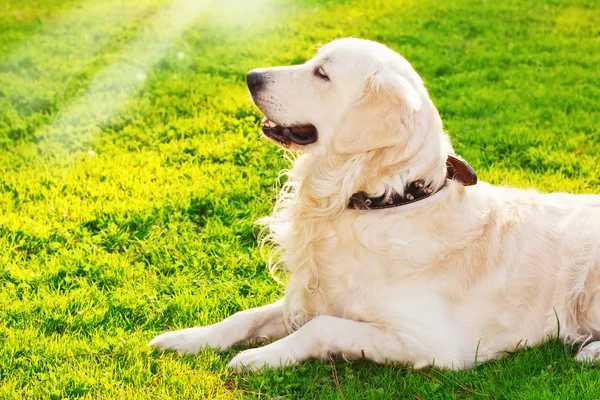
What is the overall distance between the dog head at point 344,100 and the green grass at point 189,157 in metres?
1.16

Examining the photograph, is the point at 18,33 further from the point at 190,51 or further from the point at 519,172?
the point at 519,172

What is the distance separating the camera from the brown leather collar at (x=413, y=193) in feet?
11.8

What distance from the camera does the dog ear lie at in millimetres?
3447

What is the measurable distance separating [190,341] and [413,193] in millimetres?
1400

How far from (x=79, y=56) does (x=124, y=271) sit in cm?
522

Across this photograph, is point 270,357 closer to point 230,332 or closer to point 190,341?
point 230,332

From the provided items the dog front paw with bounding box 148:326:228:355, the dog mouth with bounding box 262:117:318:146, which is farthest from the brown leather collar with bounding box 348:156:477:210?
the dog front paw with bounding box 148:326:228:355

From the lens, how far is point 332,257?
12.5 ft

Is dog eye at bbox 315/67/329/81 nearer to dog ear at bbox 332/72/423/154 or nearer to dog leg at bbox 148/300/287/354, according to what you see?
dog ear at bbox 332/72/423/154

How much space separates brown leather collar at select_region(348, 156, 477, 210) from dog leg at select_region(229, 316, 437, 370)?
1.95 feet

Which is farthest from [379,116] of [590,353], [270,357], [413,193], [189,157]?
[189,157]

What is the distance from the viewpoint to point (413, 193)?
3602mm

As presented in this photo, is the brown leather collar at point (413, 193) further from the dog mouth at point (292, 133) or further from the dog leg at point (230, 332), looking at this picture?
the dog leg at point (230, 332)

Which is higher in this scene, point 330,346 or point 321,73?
point 321,73
